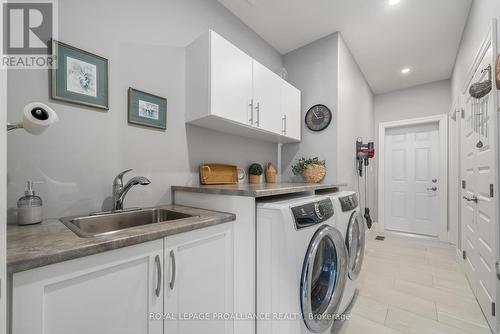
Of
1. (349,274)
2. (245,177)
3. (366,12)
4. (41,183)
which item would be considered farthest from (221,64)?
(349,274)

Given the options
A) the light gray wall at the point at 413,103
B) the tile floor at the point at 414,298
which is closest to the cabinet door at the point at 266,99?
the tile floor at the point at 414,298

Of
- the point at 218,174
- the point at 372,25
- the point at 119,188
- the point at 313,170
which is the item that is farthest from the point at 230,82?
the point at 372,25

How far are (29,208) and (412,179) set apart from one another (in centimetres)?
502

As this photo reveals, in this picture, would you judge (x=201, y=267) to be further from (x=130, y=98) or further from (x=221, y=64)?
(x=221, y=64)

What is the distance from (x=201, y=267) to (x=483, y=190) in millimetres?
2103

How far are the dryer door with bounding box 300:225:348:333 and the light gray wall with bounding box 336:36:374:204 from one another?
1.17 m

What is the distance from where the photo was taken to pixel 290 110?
7.88ft

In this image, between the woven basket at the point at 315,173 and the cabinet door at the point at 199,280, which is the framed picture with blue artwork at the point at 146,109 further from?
the woven basket at the point at 315,173

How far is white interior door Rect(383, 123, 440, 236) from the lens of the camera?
12.3 ft

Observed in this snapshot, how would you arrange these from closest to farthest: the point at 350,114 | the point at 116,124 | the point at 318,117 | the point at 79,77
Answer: the point at 79,77
the point at 116,124
the point at 318,117
the point at 350,114

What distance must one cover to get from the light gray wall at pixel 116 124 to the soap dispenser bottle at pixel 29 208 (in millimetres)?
100

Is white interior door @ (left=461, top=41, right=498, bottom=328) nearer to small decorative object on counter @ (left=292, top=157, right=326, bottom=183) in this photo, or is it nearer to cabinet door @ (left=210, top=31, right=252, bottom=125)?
small decorative object on counter @ (left=292, top=157, right=326, bottom=183)

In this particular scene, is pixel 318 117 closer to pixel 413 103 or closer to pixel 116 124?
pixel 116 124

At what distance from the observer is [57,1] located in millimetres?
1126
